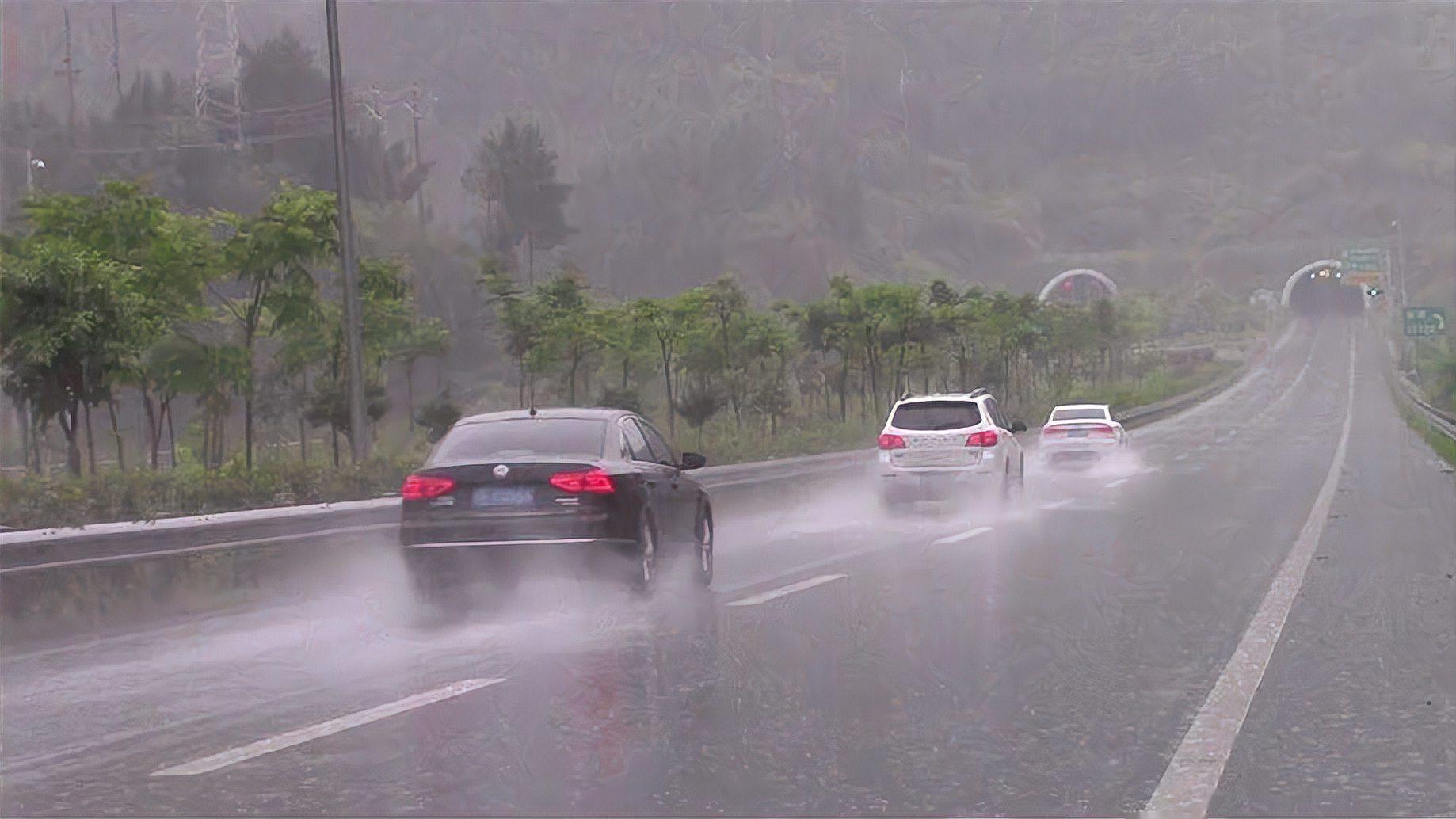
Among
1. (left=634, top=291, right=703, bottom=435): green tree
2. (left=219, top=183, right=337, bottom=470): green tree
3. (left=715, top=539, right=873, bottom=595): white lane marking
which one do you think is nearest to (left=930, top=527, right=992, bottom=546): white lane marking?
(left=715, top=539, right=873, bottom=595): white lane marking

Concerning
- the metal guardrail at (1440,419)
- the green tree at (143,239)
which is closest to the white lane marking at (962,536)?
the green tree at (143,239)

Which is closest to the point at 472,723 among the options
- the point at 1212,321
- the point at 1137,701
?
the point at 1137,701

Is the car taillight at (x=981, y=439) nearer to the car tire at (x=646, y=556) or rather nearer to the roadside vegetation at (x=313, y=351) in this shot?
the roadside vegetation at (x=313, y=351)

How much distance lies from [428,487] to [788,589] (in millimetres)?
3244

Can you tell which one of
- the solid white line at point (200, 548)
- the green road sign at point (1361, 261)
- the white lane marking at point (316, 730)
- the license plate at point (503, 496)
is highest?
the green road sign at point (1361, 261)

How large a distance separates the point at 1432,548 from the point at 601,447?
29.7ft

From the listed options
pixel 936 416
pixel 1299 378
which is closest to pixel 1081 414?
pixel 936 416

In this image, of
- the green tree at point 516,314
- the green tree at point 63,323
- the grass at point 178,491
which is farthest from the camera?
the green tree at point 516,314

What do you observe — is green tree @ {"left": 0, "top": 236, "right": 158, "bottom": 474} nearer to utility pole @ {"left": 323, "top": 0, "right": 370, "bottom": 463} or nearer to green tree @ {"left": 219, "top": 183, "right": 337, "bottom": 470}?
green tree @ {"left": 219, "top": 183, "right": 337, "bottom": 470}

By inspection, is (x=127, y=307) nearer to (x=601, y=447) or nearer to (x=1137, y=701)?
(x=601, y=447)

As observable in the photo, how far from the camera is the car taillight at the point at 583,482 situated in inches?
475

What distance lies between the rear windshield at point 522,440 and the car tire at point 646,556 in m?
0.68

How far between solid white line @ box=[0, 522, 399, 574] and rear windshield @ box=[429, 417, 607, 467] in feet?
18.4

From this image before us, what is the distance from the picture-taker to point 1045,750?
705 cm
